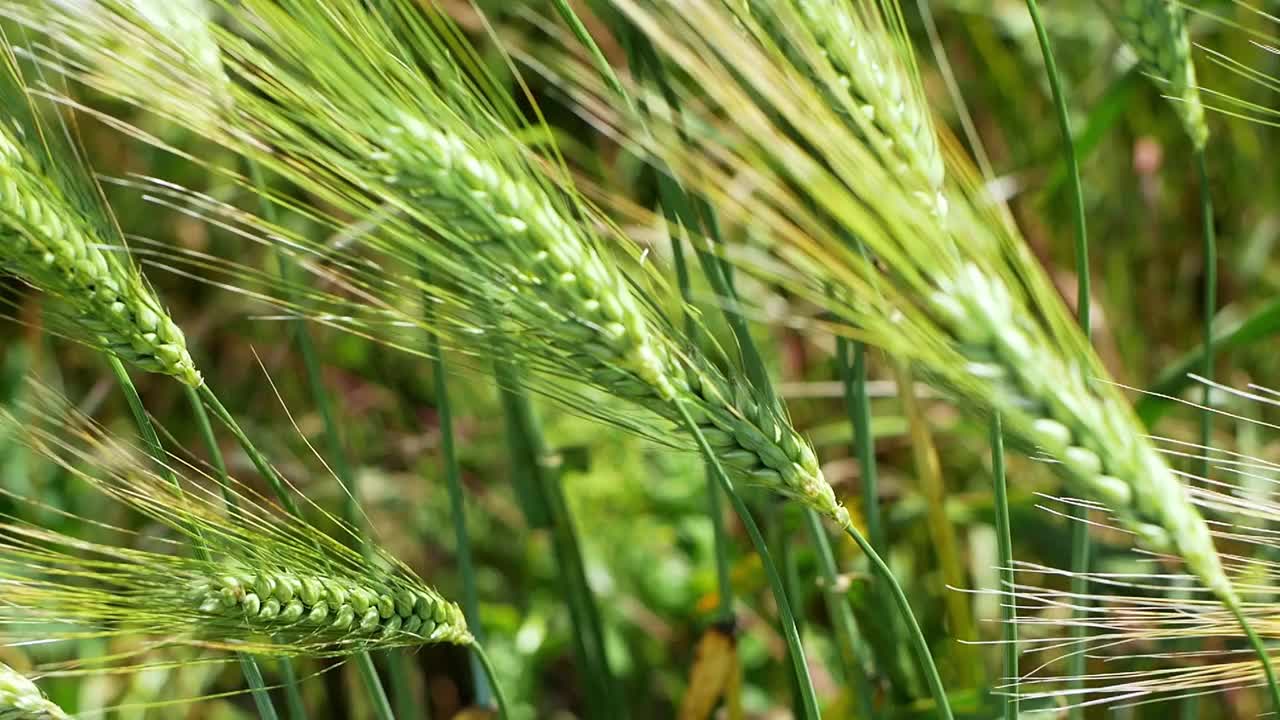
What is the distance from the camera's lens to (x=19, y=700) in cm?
64

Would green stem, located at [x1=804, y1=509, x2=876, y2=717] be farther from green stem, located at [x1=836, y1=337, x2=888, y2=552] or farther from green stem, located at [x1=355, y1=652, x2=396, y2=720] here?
green stem, located at [x1=355, y1=652, x2=396, y2=720]

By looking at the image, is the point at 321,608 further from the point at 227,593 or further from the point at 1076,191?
the point at 1076,191

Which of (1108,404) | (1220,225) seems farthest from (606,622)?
(1220,225)

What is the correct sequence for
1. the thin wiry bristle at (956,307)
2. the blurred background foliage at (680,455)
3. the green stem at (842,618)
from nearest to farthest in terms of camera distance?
the thin wiry bristle at (956,307) < the green stem at (842,618) < the blurred background foliage at (680,455)

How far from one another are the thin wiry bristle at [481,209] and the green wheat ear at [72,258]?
0.10 metres

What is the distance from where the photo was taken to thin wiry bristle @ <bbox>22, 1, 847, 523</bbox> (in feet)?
1.85

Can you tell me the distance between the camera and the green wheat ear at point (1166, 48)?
769mm

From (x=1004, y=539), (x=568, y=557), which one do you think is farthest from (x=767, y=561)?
(x=568, y=557)

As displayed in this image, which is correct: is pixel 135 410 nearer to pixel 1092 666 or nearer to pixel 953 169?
pixel 953 169

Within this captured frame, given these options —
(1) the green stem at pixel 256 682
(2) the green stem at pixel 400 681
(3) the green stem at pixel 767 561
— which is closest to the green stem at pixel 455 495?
(2) the green stem at pixel 400 681

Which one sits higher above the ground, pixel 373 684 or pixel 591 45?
pixel 591 45

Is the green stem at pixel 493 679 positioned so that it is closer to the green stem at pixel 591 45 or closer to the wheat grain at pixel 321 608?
the wheat grain at pixel 321 608

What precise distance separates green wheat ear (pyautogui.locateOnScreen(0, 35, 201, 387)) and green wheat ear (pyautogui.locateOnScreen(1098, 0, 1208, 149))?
60 cm

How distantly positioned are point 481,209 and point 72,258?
24 cm
